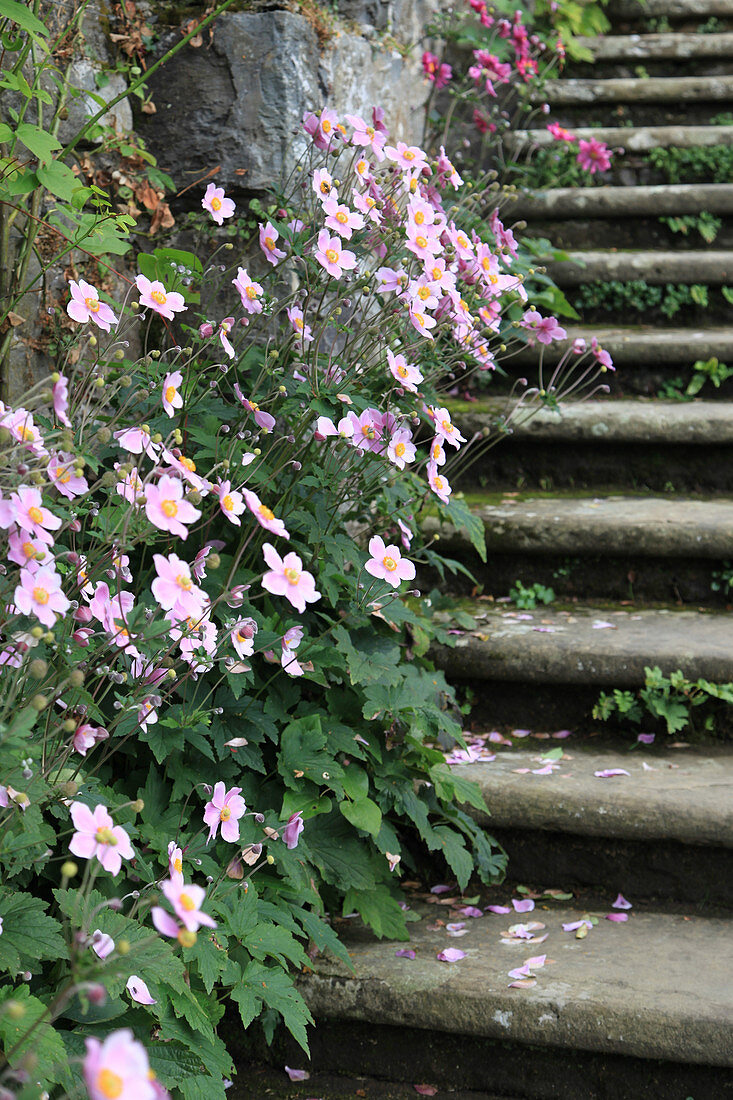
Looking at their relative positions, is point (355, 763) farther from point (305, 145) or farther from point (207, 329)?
point (305, 145)

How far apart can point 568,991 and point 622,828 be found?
41 centimetres

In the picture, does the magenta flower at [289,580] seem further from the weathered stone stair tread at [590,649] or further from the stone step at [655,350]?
the stone step at [655,350]

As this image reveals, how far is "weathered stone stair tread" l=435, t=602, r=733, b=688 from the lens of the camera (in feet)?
7.44

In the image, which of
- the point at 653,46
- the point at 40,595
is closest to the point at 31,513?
the point at 40,595

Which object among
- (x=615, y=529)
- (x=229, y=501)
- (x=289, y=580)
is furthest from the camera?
(x=615, y=529)

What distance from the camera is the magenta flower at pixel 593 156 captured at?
145 inches

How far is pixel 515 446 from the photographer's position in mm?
2992

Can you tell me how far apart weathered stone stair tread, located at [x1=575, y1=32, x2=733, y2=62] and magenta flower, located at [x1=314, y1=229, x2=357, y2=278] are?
11.2 ft

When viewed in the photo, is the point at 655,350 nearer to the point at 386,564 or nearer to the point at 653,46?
the point at 386,564

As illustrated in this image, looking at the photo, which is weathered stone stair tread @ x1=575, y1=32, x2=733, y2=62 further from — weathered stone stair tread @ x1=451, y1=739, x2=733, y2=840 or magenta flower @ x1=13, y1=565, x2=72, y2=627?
magenta flower @ x1=13, y1=565, x2=72, y2=627

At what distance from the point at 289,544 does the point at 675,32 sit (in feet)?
13.9

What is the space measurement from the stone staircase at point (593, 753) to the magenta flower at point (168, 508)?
3.37 feet

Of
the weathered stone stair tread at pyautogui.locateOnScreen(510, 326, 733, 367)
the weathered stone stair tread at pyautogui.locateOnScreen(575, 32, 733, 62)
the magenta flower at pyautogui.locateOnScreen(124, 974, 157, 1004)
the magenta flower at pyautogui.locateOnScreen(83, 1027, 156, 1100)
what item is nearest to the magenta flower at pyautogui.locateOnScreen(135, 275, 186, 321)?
the magenta flower at pyautogui.locateOnScreen(124, 974, 157, 1004)

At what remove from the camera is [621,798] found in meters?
2.02
